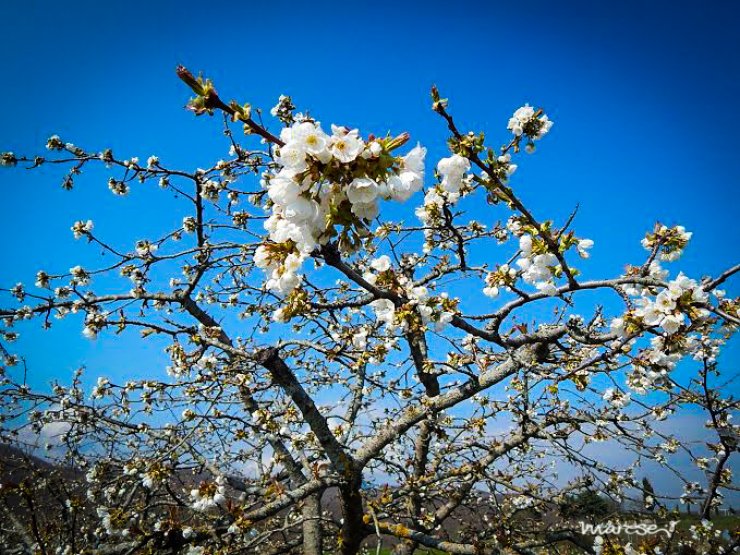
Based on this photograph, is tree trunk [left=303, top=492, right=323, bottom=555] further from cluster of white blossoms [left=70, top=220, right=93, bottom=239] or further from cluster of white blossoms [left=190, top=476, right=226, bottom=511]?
cluster of white blossoms [left=70, top=220, right=93, bottom=239]

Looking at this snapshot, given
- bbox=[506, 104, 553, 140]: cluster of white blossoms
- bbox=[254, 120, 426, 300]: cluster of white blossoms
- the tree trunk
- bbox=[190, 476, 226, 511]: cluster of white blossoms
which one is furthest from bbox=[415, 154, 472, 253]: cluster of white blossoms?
the tree trunk

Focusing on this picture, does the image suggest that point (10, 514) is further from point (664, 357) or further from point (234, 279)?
point (664, 357)

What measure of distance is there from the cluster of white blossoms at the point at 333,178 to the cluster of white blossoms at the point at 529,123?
6.70 ft

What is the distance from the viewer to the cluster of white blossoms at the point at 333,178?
1242 millimetres

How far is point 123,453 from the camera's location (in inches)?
223

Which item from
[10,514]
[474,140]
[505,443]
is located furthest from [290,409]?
[474,140]

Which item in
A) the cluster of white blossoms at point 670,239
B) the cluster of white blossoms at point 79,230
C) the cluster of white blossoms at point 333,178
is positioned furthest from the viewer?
the cluster of white blossoms at point 79,230

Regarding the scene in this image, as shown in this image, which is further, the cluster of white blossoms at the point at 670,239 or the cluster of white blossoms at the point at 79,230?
the cluster of white blossoms at the point at 79,230

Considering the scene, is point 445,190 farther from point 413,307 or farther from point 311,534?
point 311,534

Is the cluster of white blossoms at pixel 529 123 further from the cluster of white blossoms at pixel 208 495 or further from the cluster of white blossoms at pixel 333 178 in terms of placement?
the cluster of white blossoms at pixel 208 495

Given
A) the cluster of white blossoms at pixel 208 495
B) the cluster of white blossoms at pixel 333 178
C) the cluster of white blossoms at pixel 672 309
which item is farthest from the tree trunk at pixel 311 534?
the cluster of white blossoms at pixel 333 178

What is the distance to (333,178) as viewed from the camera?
4.28 ft

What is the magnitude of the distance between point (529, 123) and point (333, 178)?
242 centimetres

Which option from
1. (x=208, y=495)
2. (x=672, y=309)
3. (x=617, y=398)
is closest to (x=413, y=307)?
(x=672, y=309)
